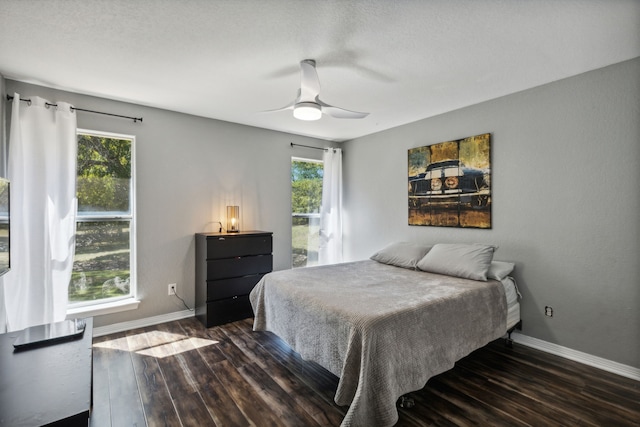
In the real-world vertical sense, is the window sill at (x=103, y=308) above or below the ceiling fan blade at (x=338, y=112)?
below

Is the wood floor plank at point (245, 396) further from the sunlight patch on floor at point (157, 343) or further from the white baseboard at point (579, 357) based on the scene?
the white baseboard at point (579, 357)

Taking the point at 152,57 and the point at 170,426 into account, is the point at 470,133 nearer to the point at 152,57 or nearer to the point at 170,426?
the point at 152,57

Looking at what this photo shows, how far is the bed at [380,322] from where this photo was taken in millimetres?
1670

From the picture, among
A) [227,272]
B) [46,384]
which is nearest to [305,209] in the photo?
[227,272]

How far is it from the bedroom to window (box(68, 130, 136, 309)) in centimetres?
15

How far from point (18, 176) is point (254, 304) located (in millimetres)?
2331

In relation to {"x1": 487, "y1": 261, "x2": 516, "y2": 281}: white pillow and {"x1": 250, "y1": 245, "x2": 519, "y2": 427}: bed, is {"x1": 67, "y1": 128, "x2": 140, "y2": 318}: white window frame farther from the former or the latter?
{"x1": 487, "y1": 261, "x2": 516, "y2": 281}: white pillow

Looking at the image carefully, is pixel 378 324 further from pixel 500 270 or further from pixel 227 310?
pixel 227 310

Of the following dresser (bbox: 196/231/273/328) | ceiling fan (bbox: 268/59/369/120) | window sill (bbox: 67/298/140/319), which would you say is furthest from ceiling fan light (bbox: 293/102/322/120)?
window sill (bbox: 67/298/140/319)

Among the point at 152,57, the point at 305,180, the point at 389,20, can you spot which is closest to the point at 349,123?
the point at 305,180

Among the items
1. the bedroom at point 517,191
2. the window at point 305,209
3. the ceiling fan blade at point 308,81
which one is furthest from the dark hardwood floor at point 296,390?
the ceiling fan blade at point 308,81

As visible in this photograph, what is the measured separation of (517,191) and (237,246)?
2996 mm

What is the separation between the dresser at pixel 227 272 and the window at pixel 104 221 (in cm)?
76

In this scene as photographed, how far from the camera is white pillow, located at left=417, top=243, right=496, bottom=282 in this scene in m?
2.69
